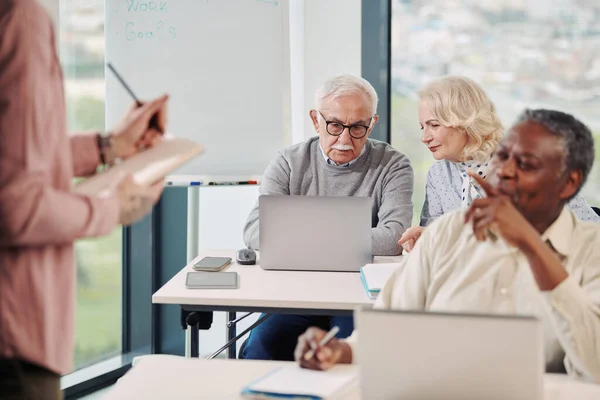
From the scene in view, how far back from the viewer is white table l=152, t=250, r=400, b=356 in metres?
2.38

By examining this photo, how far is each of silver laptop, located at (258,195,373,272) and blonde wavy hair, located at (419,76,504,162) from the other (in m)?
0.71

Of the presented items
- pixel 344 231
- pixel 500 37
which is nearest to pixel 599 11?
pixel 500 37

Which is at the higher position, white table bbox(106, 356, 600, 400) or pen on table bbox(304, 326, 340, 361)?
pen on table bbox(304, 326, 340, 361)

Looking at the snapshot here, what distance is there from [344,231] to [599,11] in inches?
84.8

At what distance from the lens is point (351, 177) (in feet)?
10.7

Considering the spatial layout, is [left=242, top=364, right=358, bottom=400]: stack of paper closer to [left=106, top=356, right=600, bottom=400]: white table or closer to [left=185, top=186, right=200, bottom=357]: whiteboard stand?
[left=106, top=356, right=600, bottom=400]: white table

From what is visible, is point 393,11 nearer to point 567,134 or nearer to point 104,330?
point 104,330

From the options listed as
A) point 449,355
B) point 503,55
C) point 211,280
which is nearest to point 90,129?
point 211,280

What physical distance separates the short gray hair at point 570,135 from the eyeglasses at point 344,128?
4.85ft

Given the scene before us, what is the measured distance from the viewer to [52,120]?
125 cm

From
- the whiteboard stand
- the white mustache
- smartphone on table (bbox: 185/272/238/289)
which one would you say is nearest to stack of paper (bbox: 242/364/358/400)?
smartphone on table (bbox: 185/272/238/289)

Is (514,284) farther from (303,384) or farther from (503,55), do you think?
(503,55)

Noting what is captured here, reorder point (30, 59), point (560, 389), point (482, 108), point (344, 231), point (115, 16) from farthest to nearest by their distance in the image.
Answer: point (115, 16) → point (482, 108) → point (344, 231) → point (560, 389) → point (30, 59)

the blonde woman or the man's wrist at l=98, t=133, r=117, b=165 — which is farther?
the blonde woman
